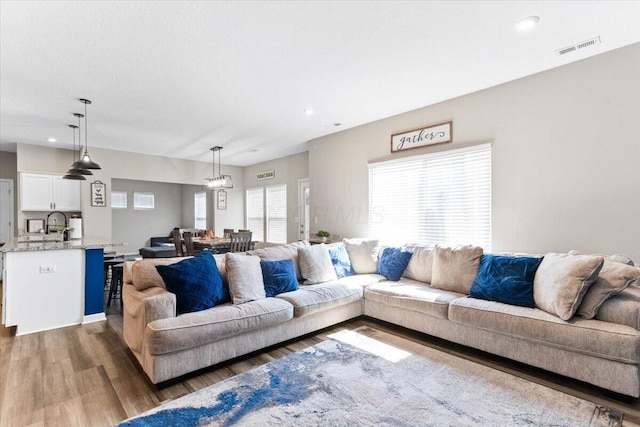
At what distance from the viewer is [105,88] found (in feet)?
11.7

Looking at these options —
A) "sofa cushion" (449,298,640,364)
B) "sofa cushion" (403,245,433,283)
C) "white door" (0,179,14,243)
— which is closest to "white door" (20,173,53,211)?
"white door" (0,179,14,243)

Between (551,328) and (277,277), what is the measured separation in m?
2.42

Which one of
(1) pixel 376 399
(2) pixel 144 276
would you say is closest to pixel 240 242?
(2) pixel 144 276

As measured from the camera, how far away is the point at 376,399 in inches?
84.8

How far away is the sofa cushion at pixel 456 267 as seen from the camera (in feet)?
10.8

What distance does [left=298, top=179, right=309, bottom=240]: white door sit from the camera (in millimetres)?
6953

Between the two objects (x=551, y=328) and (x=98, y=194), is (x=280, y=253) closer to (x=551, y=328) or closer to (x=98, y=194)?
(x=551, y=328)

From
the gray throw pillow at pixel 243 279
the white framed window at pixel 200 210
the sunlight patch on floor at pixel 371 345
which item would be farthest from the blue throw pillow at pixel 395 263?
the white framed window at pixel 200 210

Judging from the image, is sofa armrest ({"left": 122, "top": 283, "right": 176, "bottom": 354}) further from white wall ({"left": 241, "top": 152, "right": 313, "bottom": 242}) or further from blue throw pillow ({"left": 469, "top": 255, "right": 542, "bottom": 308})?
white wall ({"left": 241, "top": 152, "right": 313, "bottom": 242})

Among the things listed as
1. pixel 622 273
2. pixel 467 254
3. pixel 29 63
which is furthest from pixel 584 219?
pixel 29 63

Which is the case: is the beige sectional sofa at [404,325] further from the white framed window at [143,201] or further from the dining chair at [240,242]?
the white framed window at [143,201]

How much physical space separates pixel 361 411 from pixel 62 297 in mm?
3624

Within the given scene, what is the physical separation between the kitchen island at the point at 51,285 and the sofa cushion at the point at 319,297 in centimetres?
239

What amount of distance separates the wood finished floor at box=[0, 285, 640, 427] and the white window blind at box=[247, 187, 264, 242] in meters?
5.00
